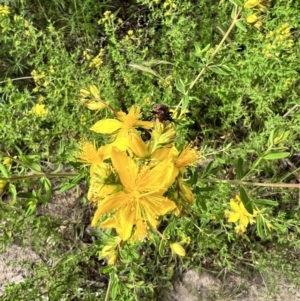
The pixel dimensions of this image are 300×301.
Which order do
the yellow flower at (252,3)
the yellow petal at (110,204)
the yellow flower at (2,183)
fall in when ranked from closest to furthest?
the yellow petal at (110,204), the yellow flower at (2,183), the yellow flower at (252,3)

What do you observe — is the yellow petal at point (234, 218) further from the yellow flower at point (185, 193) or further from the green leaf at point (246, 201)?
the yellow flower at point (185, 193)

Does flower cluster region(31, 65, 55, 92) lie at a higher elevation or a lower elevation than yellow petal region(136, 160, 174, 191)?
lower

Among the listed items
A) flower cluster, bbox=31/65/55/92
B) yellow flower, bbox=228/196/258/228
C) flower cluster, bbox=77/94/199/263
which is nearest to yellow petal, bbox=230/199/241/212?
yellow flower, bbox=228/196/258/228

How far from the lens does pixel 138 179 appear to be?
1.74 metres

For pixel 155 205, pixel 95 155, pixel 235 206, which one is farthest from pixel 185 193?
pixel 235 206

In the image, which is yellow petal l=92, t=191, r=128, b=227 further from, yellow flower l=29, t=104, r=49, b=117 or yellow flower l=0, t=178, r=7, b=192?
yellow flower l=29, t=104, r=49, b=117

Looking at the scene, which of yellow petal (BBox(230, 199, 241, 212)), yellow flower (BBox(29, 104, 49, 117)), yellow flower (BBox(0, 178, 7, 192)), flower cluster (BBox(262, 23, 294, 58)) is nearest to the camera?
yellow flower (BBox(0, 178, 7, 192))

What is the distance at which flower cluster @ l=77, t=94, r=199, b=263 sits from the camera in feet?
5.64

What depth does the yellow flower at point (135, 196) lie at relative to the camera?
172 cm

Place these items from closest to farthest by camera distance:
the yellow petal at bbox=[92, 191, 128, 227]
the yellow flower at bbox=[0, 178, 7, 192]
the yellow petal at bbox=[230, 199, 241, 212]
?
the yellow petal at bbox=[92, 191, 128, 227] < the yellow flower at bbox=[0, 178, 7, 192] < the yellow petal at bbox=[230, 199, 241, 212]

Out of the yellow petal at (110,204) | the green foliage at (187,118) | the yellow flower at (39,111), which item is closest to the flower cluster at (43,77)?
the green foliage at (187,118)

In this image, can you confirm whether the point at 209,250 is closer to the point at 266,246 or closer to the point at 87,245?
the point at 266,246

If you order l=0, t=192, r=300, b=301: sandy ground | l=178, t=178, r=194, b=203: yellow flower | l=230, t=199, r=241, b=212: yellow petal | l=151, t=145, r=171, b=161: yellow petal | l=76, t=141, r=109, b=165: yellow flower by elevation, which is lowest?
l=0, t=192, r=300, b=301: sandy ground

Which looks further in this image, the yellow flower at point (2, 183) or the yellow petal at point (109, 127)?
the yellow petal at point (109, 127)
